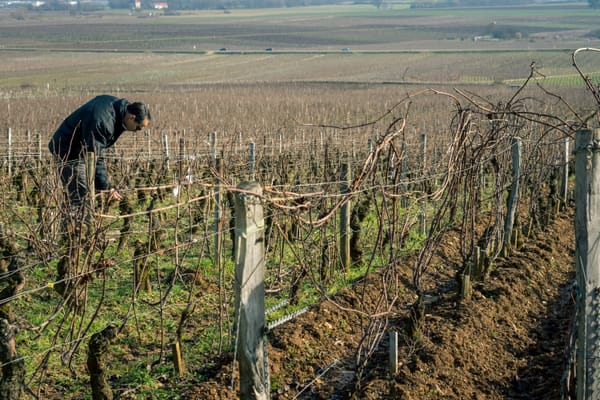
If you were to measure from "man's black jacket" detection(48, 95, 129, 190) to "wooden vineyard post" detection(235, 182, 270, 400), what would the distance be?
4092 mm

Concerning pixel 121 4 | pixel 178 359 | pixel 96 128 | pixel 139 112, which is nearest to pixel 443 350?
pixel 178 359

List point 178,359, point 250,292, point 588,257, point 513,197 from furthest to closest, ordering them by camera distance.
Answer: point 513,197
point 178,359
point 588,257
point 250,292

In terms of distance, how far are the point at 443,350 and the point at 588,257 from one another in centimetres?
161

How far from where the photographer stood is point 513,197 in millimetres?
7555

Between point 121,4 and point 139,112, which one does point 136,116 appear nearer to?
point 139,112

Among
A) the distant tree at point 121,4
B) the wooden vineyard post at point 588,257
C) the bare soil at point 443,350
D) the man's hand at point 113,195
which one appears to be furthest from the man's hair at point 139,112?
the distant tree at point 121,4

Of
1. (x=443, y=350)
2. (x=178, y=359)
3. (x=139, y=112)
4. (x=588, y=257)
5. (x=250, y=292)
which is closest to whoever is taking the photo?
(x=250, y=292)

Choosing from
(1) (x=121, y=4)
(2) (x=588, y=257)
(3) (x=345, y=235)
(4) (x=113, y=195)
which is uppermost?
(1) (x=121, y=4)

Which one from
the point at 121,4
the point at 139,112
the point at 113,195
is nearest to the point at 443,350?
the point at 113,195

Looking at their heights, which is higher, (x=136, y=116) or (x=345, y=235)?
(x=136, y=116)

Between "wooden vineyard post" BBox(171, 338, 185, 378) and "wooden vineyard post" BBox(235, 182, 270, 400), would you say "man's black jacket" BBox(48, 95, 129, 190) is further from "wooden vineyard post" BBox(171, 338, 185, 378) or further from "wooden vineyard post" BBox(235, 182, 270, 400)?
"wooden vineyard post" BBox(235, 182, 270, 400)

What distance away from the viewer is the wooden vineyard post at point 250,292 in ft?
10.8

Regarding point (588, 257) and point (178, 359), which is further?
point (178, 359)

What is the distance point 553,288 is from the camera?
748 cm
